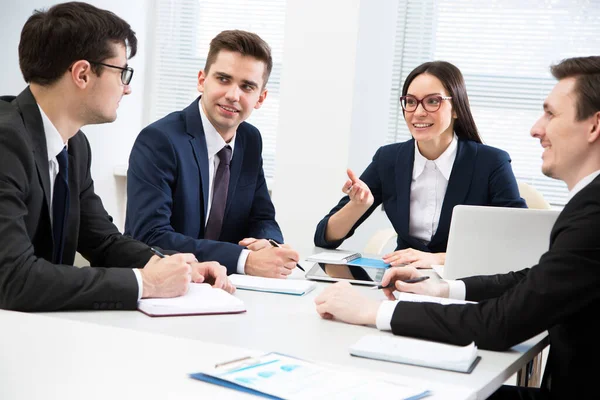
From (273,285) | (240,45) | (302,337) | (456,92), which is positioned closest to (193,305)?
(302,337)

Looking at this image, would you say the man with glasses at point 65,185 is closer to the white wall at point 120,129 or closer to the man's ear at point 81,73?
the man's ear at point 81,73

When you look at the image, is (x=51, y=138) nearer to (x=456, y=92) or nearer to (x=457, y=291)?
(x=457, y=291)

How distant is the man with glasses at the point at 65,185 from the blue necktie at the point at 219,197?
598 mm

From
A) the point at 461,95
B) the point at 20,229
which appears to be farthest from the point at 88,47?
the point at 461,95

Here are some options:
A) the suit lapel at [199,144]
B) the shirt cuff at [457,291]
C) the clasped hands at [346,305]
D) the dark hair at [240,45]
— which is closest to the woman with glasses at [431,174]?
the suit lapel at [199,144]

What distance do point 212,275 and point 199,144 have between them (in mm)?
904

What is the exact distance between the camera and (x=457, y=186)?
307 cm

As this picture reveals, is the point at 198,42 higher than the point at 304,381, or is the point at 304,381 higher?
the point at 198,42

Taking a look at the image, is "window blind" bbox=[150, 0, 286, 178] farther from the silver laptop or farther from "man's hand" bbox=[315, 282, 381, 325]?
"man's hand" bbox=[315, 282, 381, 325]

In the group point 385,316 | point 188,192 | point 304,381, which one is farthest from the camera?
point 188,192

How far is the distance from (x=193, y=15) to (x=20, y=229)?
14.2 feet

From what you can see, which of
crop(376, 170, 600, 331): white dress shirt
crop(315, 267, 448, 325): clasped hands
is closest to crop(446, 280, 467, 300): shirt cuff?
crop(376, 170, 600, 331): white dress shirt

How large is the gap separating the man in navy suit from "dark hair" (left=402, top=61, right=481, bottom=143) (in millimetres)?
757

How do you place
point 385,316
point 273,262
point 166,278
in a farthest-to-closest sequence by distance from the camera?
1. point 273,262
2. point 166,278
3. point 385,316
